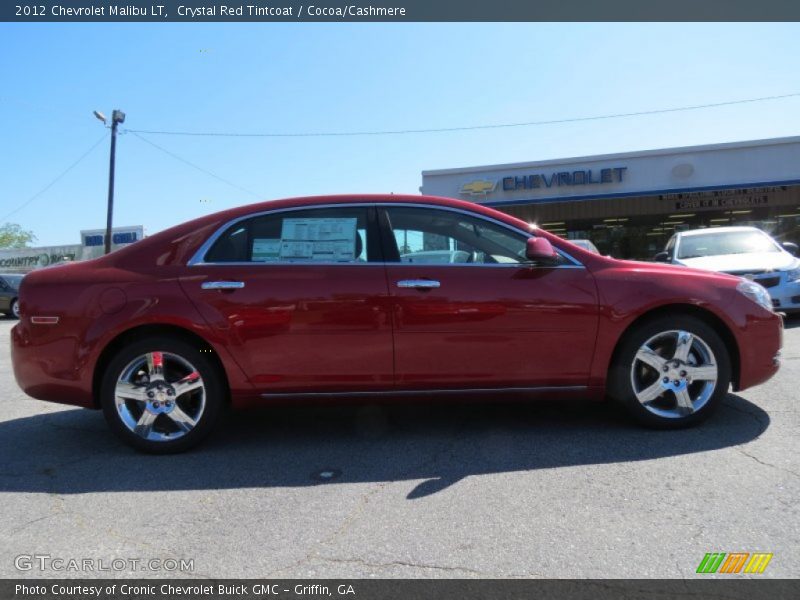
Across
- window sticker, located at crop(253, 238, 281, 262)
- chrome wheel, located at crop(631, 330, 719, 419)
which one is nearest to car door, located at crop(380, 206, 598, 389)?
chrome wheel, located at crop(631, 330, 719, 419)

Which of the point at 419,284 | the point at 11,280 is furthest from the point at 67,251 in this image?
the point at 419,284

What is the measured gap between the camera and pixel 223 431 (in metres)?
4.14

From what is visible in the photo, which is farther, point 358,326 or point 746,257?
point 746,257

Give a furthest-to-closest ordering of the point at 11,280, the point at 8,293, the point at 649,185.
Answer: the point at 649,185, the point at 11,280, the point at 8,293

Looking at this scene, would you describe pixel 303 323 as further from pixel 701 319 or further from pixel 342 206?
pixel 701 319

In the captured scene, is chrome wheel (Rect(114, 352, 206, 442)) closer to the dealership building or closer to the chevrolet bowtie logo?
the dealership building

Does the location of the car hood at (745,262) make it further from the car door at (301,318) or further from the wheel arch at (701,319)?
the car door at (301,318)

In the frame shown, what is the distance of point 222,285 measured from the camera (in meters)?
3.63

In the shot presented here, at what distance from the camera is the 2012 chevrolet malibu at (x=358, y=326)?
142 inches

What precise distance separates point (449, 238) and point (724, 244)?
7.13 metres

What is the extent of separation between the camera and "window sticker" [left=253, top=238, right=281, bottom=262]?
3.76 m

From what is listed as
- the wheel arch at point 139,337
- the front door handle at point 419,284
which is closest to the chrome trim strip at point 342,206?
the front door handle at point 419,284

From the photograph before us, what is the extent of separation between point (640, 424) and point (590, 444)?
454 mm
